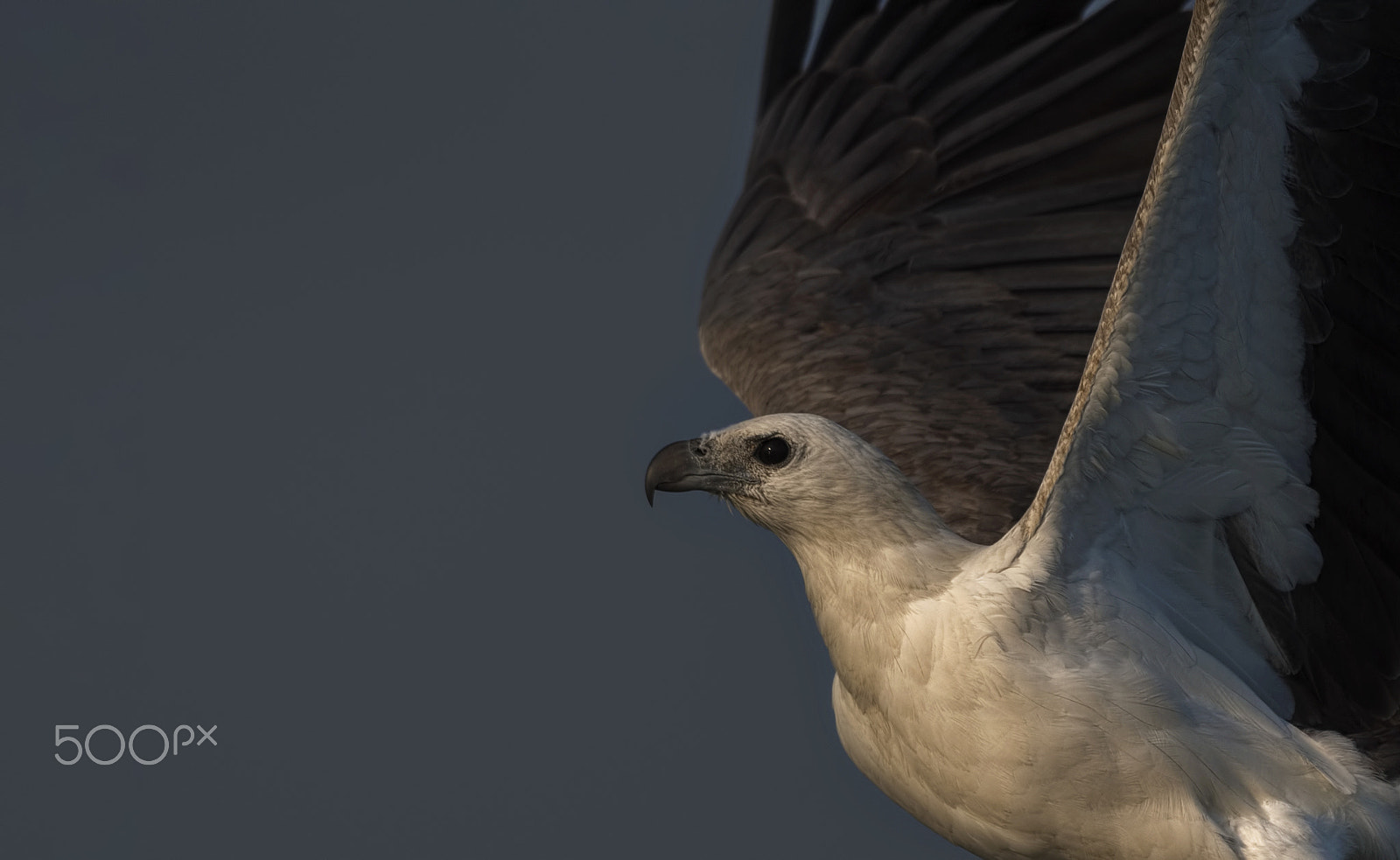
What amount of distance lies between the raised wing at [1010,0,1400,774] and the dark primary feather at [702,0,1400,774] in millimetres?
22

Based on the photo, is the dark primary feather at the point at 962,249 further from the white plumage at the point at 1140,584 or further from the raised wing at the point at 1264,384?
the white plumage at the point at 1140,584

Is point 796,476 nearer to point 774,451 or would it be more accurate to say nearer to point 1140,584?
point 774,451

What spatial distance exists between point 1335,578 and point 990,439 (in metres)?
1.42

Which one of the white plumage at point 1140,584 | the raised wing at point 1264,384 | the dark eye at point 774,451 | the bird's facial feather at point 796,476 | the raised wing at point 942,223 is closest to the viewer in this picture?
the raised wing at point 1264,384

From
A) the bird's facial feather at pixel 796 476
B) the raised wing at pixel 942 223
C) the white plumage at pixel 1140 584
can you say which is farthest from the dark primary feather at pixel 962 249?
the bird's facial feather at pixel 796 476

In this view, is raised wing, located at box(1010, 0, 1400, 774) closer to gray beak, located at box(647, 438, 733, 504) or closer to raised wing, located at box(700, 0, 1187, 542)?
gray beak, located at box(647, 438, 733, 504)

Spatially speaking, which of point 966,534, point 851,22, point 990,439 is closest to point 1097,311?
point 990,439

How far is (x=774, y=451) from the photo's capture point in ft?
11.1

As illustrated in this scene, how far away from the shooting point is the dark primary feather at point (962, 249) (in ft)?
11.0

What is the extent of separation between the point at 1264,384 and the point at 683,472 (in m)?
1.26

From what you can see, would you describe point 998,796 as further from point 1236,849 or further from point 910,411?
point 910,411

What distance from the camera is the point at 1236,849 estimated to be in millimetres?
3137

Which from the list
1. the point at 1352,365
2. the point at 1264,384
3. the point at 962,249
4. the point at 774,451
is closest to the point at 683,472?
the point at 774,451

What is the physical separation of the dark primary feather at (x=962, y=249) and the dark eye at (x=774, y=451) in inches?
37.7
